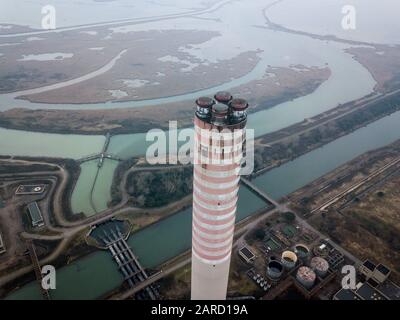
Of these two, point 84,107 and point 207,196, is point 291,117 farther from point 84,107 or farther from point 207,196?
point 207,196

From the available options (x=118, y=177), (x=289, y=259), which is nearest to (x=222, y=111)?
(x=289, y=259)

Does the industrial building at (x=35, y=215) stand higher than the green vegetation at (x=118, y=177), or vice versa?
the green vegetation at (x=118, y=177)

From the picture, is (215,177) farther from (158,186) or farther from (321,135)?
(321,135)

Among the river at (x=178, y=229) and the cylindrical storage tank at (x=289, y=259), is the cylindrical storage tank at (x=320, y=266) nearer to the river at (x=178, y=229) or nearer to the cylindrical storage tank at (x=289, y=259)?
the cylindrical storage tank at (x=289, y=259)

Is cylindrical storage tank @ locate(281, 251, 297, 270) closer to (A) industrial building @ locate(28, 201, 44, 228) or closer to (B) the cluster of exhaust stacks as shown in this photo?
(B) the cluster of exhaust stacks

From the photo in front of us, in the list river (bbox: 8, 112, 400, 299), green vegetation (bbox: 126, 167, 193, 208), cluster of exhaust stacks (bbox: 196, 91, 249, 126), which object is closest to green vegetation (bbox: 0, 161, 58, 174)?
green vegetation (bbox: 126, 167, 193, 208)

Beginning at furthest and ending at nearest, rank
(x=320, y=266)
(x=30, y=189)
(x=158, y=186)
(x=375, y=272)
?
(x=158, y=186) < (x=30, y=189) < (x=320, y=266) < (x=375, y=272)

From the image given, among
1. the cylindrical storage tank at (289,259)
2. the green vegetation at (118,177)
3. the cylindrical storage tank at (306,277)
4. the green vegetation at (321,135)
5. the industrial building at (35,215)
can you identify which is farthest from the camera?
the green vegetation at (321,135)

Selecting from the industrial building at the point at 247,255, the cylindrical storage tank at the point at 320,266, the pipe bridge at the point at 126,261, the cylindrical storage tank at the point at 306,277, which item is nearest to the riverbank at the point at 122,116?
the pipe bridge at the point at 126,261
